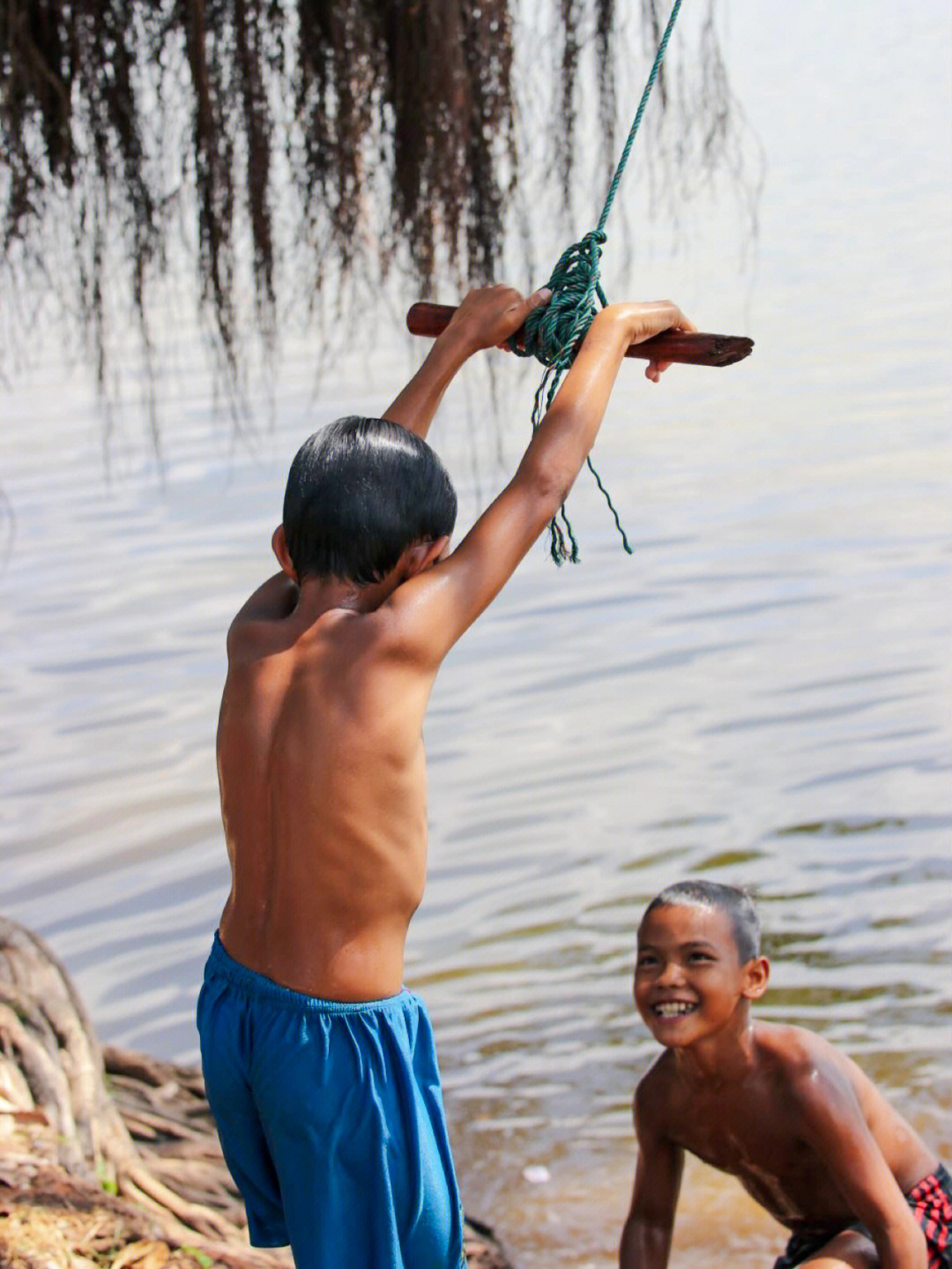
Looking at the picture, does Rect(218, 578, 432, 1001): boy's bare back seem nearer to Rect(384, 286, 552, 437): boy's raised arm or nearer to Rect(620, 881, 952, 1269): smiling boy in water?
Rect(384, 286, 552, 437): boy's raised arm

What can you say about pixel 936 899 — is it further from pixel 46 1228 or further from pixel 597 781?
pixel 46 1228

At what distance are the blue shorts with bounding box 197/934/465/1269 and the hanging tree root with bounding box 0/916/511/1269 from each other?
934 mm

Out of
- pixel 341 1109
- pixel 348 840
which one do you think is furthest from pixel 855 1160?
pixel 348 840

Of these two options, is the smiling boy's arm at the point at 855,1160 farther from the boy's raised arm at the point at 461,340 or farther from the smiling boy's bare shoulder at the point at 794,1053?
the boy's raised arm at the point at 461,340

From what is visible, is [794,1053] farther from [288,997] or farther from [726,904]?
[288,997]

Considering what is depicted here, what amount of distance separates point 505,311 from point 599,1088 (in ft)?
9.01

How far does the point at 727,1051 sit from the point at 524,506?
1.13 meters

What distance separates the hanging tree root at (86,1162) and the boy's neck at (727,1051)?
981mm

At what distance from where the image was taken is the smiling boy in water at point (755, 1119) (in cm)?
277

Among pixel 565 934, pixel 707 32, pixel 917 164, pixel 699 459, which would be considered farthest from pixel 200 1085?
pixel 917 164

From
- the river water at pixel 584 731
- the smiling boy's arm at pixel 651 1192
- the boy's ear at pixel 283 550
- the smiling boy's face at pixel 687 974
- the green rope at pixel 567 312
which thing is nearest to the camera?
the boy's ear at pixel 283 550

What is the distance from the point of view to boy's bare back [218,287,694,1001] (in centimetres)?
215

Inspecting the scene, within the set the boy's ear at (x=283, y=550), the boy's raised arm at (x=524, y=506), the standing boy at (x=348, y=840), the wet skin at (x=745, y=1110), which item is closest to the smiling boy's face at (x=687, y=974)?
the wet skin at (x=745, y=1110)

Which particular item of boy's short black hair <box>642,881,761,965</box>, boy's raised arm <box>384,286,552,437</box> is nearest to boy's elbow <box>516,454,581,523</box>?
boy's raised arm <box>384,286,552,437</box>
